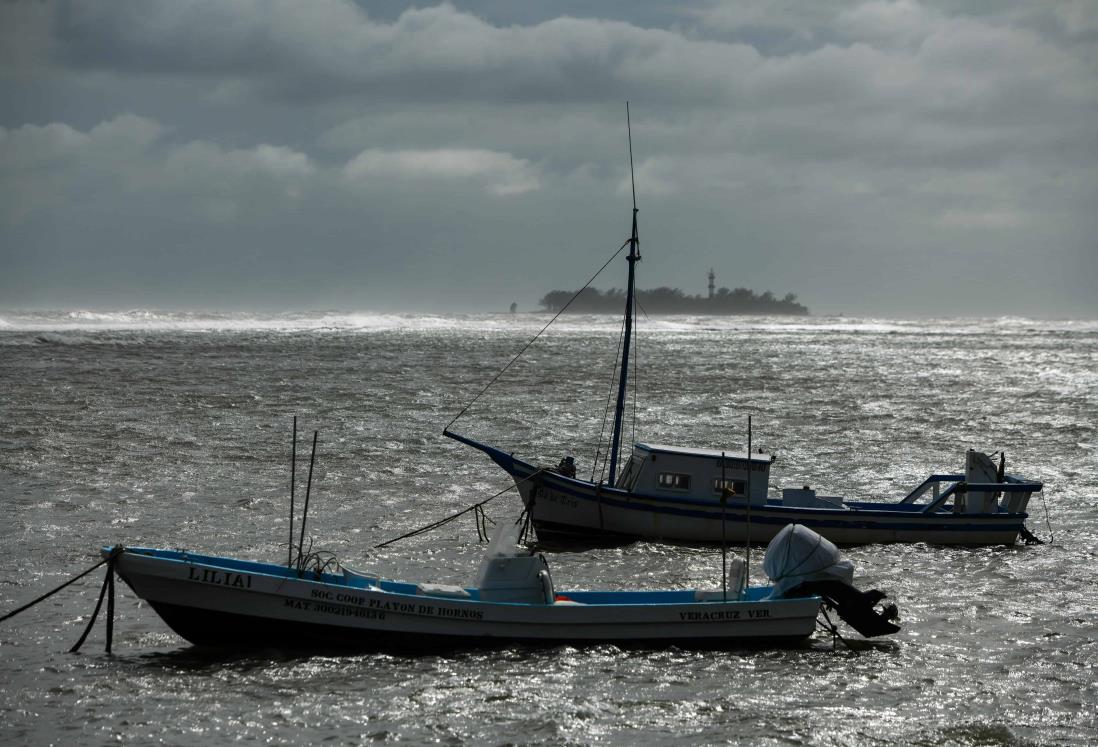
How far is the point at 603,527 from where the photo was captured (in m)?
28.1

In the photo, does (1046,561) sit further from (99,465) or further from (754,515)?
(99,465)

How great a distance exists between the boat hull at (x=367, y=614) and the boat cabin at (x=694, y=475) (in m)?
7.92

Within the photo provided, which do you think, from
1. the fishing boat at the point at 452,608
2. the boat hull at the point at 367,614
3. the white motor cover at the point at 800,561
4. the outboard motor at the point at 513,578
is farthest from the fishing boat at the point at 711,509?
the outboard motor at the point at 513,578

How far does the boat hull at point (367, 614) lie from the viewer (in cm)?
1833

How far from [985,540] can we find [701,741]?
15593mm

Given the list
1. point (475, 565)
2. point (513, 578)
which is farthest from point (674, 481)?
point (513, 578)

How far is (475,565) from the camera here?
82.9ft

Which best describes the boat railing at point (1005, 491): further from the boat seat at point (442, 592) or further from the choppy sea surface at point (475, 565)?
the boat seat at point (442, 592)

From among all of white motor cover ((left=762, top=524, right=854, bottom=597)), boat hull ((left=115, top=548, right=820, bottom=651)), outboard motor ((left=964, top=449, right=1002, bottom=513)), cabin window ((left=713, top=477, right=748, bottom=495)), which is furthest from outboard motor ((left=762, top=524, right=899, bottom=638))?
outboard motor ((left=964, top=449, right=1002, bottom=513))

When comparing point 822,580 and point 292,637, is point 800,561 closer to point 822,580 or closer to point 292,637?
point 822,580

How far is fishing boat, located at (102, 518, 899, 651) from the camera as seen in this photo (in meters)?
18.4

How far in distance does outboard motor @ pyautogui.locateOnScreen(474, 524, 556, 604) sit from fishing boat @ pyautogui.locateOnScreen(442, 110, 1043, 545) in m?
8.39

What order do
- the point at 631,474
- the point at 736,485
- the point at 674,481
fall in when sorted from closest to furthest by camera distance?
1. the point at 736,485
2. the point at 674,481
3. the point at 631,474

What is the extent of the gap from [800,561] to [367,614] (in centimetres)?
741
